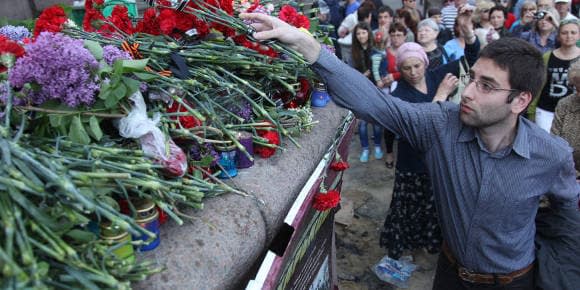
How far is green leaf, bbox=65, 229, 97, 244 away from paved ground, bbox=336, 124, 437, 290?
9.72ft

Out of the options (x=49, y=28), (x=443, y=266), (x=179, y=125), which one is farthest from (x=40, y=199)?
(x=443, y=266)

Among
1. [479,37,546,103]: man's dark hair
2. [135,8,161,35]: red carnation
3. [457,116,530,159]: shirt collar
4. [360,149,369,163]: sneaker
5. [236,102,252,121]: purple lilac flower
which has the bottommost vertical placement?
[360,149,369,163]: sneaker

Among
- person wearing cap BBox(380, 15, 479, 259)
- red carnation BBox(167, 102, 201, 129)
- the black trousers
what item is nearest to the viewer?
red carnation BBox(167, 102, 201, 129)

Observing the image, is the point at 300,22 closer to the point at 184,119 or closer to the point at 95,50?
the point at 184,119

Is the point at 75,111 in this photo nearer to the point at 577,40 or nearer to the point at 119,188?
the point at 119,188

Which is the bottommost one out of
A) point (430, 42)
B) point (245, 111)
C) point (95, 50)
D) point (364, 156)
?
point (364, 156)

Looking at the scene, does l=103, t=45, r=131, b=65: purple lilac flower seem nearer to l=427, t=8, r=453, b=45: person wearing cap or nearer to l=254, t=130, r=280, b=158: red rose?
l=254, t=130, r=280, b=158: red rose

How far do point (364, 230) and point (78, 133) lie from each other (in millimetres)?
3641

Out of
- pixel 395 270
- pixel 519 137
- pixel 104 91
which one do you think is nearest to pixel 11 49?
pixel 104 91

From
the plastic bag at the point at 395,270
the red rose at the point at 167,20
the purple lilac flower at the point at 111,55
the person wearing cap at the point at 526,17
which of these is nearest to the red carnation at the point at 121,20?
the red rose at the point at 167,20

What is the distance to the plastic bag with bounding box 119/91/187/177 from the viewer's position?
4.75 feet

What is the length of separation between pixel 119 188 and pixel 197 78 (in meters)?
0.75

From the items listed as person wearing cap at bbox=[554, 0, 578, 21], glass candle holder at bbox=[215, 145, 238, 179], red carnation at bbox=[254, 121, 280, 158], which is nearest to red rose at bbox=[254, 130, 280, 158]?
red carnation at bbox=[254, 121, 280, 158]

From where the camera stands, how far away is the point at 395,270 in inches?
157
